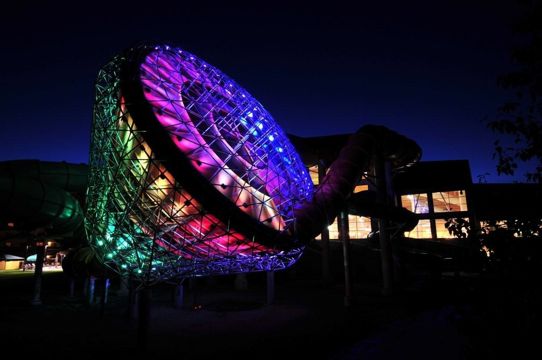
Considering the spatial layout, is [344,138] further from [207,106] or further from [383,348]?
[383,348]

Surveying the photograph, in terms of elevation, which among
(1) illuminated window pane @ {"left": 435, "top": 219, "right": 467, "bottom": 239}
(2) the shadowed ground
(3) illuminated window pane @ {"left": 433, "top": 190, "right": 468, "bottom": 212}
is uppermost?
(3) illuminated window pane @ {"left": 433, "top": 190, "right": 468, "bottom": 212}

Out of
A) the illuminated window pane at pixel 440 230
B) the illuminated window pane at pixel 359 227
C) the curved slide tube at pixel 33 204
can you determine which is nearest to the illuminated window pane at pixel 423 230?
the illuminated window pane at pixel 440 230

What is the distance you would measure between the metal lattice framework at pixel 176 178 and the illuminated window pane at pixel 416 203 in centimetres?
3253

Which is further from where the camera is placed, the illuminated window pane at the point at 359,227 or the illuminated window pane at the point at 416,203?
the illuminated window pane at the point at 416,203

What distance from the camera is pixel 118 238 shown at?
11.6 meters

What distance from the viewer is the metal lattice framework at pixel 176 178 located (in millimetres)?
9469

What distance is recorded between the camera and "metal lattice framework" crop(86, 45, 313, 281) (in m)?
9.47

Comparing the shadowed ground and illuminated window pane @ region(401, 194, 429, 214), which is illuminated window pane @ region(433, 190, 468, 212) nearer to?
illuminated window pane @ region(401, 194, 429, 214)

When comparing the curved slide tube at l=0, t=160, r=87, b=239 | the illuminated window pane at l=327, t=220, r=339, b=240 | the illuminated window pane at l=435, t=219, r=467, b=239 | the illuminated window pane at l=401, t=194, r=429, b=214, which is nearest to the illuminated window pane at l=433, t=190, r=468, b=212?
the illuminated window pane at l=401, t=194, r=429, b=214

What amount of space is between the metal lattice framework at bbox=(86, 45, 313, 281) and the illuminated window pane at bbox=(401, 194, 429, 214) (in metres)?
32.5

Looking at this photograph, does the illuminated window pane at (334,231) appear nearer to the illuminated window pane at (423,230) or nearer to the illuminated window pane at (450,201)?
the illuminated window pane at (423,230)

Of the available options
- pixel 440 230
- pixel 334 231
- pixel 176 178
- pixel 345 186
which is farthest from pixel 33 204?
pixel 440 230

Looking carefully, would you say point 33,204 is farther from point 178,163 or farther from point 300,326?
point 300,326

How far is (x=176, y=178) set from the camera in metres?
9.18
